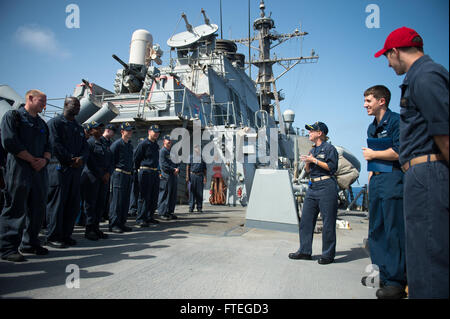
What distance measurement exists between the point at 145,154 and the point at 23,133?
7.68 feet

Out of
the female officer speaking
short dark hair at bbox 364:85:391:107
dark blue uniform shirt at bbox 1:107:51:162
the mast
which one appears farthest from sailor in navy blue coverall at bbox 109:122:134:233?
the mast

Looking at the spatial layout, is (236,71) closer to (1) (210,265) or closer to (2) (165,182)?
(2) (165,182)

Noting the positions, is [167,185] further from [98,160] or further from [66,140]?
[66,140]

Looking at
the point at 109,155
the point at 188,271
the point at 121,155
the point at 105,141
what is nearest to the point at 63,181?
the point at 109,155

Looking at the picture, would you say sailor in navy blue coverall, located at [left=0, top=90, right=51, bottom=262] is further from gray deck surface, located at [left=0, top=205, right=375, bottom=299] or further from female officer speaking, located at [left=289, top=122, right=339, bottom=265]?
female officer speaking, located at [left=289, top=122, right=339, bottom=265]

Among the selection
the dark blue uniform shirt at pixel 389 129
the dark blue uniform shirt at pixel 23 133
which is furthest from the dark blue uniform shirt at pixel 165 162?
the dark blue uniform shirt at pixel 389 129

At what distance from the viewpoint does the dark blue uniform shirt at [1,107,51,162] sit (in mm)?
2516

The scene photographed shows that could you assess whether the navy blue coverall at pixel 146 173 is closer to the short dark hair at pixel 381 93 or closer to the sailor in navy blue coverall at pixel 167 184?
the sailor in navy blue coverall at pixel 167 184

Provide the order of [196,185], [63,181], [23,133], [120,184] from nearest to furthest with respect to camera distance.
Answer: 1. [23,133]
2. [63,181]
3. [120,184]
4. [196,185]

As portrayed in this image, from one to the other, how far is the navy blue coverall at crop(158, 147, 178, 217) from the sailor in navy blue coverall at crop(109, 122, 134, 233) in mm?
1610

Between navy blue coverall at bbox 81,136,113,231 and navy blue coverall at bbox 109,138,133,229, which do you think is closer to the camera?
navy blue coverall at bbox 81,136,113,231

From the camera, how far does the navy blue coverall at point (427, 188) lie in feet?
3.87

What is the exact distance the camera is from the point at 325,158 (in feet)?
9.51
